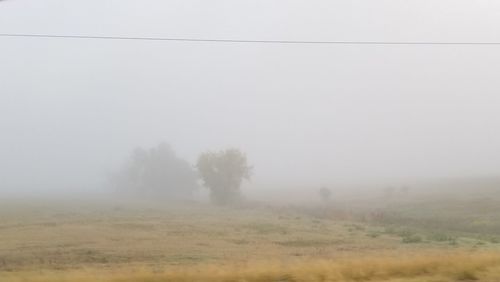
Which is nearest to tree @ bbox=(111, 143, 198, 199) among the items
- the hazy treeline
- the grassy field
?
the hazy treeline

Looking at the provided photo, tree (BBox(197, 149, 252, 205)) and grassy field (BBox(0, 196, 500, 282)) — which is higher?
tree (BBox(197, 149, 252, 205))

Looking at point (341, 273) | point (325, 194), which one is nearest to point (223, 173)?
point (325, 194)

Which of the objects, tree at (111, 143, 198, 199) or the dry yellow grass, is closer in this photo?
the dry yellow grass

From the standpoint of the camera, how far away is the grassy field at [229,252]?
34.9 feet

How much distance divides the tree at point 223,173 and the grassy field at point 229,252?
66.8 ft

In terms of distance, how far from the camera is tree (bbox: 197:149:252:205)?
50781 millimetres

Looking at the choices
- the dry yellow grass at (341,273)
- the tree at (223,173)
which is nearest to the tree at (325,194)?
the tree at (223,173)

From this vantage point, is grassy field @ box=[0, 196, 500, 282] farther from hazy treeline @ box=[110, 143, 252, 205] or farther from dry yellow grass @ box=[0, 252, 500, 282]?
hazy treeline @ box=[110, 143, 252, 205]

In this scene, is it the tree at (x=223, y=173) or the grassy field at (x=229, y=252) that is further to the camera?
the tree at (x=223, y=173)

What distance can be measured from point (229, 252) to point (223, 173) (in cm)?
3740

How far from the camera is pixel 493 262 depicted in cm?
1117

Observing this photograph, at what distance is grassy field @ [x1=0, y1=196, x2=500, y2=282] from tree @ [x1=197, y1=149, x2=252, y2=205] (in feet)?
66.8

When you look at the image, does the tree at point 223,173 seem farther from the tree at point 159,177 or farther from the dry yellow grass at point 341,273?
the dry yellow grass at point 341,273

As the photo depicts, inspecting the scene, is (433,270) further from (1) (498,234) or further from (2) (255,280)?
(1) (498,234)
